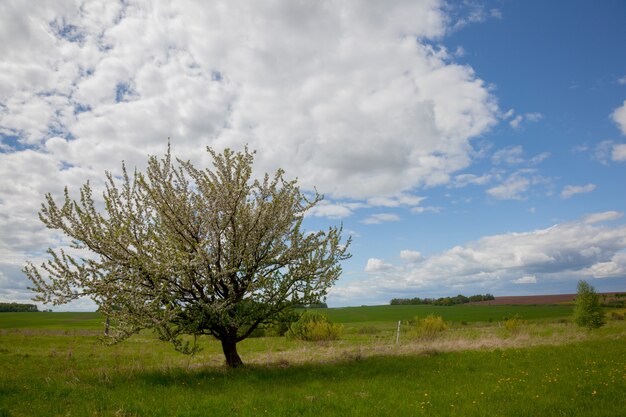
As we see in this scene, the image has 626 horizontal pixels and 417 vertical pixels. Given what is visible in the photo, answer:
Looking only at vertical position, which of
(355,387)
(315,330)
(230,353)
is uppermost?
(230,353)

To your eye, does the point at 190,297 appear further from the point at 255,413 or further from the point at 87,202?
the point at 255,413

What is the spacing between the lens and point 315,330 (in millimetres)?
36812

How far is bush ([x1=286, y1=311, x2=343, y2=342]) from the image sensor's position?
36.5 meters

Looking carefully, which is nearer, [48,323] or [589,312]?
[589,312]

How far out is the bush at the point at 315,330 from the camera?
3653 centimetres

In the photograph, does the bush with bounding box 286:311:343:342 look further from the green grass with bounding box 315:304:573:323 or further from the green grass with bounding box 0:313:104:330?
the green grass with bounding box 315:304:573:323

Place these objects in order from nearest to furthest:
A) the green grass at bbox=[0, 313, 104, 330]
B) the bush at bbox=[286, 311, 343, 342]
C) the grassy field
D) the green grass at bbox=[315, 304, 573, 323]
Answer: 1. the grassy field
2. the bush at bbox=[286, 311, 343, 342]
3. the green grass at bbox=[0, 313, 104, 330]
4. the green grass at bbox=[315, 304, 573, 323]

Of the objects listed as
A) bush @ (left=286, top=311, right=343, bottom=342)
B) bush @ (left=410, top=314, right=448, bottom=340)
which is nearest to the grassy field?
bush @ (left=410, top=314, right=448, bottom=340)

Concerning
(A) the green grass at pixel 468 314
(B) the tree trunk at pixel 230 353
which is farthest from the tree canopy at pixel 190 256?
(A) the green grass at pixel 468 314

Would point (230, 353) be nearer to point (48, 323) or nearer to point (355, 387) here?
point (355, 387)

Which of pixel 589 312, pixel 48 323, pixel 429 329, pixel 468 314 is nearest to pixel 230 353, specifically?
pixel 429 329

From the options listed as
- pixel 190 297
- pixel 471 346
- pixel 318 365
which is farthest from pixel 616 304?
pixel 190 297

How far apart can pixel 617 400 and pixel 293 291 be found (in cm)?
1178

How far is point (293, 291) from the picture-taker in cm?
1820
